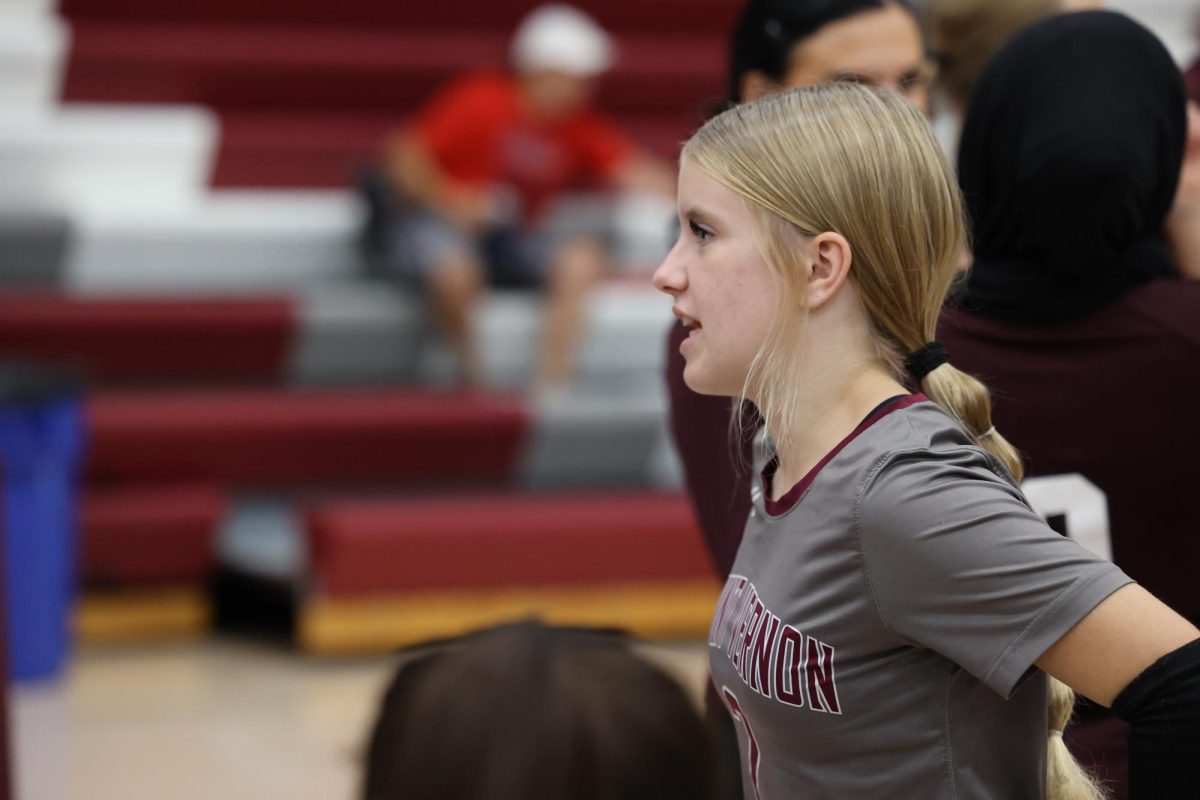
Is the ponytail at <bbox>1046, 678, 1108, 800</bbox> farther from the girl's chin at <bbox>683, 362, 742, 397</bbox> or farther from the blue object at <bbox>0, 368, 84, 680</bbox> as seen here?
the blue object at <bbox>0, 368, 84, 680</bbox>

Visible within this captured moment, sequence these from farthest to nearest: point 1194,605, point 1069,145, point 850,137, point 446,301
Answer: point 446,301, point 1194,605, point 1069,145, point 850,137

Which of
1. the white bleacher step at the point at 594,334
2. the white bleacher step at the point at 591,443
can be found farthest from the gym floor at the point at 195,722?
the white bleacher step at the point at 594,334

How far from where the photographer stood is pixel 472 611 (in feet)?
13.7

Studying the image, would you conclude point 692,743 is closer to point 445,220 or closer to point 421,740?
point 421,740

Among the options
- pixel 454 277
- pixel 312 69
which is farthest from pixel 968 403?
pixel 312 69

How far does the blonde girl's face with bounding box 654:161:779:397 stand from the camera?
1146 mm

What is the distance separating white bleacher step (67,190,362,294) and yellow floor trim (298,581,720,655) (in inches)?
54.3

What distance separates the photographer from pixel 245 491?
180 inches

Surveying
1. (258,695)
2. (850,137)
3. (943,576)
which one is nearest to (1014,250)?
(850,137)

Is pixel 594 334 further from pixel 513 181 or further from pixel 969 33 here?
pixel 969 33

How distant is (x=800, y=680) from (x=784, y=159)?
0.38m

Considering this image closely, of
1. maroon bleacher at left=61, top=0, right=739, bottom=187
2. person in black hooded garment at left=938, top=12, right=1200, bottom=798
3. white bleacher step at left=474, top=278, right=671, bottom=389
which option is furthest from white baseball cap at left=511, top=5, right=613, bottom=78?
person in black hooded garment at left=938, top=12, right=1200, bottom=798

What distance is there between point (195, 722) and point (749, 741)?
2736 mm

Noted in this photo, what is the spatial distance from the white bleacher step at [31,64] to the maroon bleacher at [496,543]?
2129mm
